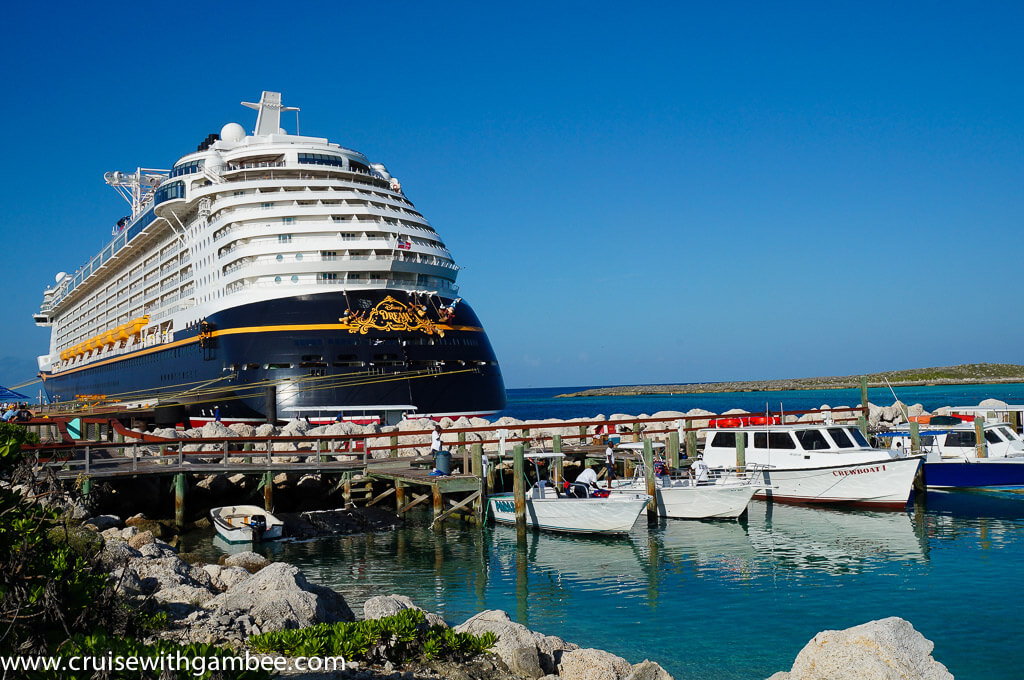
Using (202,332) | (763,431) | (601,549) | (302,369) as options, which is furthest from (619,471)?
(202,332)

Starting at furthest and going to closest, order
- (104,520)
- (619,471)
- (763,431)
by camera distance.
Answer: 1. (619,471)
2. (763,431)
3. (104,520)

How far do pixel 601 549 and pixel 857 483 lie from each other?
29.0 ft

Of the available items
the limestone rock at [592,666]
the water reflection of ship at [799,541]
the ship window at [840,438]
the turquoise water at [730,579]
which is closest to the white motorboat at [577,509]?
the turquoise water at [730,579]

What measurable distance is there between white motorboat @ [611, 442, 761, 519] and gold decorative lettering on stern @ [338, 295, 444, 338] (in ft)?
49.5

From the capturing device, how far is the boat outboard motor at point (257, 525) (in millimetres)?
19312

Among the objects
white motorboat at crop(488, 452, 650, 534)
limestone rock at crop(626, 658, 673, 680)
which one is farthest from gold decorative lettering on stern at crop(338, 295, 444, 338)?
limestone rock at crop(626, 658, 673, 680)

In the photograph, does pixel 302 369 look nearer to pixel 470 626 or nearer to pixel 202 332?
pixel 202 332

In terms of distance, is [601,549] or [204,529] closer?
[601,549]

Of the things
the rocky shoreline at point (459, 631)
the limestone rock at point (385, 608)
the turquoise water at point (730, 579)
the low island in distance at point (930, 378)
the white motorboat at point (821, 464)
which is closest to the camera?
the rocky shoreline at point (459, 631)

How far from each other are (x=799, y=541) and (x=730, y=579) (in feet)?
14.4

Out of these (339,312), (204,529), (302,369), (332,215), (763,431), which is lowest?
(204,529)

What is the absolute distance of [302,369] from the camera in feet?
104

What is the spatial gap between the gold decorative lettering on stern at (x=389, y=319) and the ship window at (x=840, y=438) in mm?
17362

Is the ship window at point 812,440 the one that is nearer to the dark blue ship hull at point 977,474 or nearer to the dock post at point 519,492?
the dark blue ship hull at point 977,474
